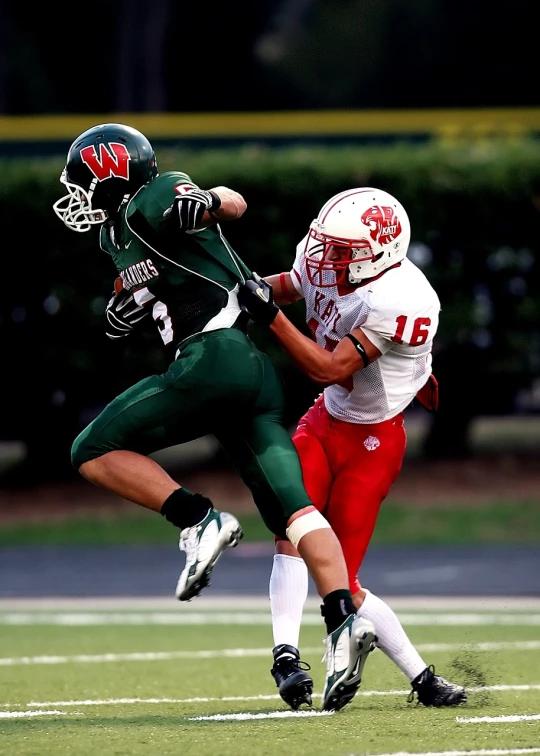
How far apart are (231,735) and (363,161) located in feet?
31.4

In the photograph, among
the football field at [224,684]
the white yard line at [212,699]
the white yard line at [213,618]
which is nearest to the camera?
the football field at [224,684]

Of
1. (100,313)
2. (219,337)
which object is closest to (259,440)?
(219,337)

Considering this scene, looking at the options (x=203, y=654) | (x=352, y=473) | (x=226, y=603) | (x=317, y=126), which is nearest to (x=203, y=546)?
(x=352, y=473)

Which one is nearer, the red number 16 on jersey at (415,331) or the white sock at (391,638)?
the red number 16 on jersey at (415,331)

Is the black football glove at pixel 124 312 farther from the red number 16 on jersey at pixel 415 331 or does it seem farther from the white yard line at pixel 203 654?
the white yard line at pixel 203 654

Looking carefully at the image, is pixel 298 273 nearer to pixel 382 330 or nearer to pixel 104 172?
pixel 382 330

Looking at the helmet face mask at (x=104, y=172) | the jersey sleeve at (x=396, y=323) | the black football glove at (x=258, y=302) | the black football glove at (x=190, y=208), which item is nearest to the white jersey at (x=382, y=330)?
the jersey sleeve at (x=396, y=323)

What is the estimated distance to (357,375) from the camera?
5648mm

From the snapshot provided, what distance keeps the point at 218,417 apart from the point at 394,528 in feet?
25.8

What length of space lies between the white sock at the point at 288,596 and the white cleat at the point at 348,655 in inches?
15.7

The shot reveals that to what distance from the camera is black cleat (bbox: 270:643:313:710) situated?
5.32 m

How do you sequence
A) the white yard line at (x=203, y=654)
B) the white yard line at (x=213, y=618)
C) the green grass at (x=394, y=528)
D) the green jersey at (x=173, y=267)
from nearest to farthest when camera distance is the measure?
the green jersey at (x=173, y=267)
the white yard line at (x=203, y=654)
the white yard line at (x=213, y=618)
the green grass at (x=394, y=528)

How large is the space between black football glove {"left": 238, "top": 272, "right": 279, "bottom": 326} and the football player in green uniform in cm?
8

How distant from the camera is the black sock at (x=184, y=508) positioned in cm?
522
